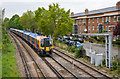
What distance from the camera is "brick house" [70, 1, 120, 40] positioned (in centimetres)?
4194

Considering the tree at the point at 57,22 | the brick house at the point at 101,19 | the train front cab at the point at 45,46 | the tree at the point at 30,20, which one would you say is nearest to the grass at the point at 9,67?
the train front cab at the point at 45,46

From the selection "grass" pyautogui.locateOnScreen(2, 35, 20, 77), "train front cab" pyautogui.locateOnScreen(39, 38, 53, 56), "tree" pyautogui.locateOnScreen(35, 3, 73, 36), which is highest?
"tree" pyautogui.locateOnScreen(35, 3, 73, 36)

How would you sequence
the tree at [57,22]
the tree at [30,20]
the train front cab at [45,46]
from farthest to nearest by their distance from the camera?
the tree at [30,20]
the tree at [57,22]
the train front cab at [45,46]

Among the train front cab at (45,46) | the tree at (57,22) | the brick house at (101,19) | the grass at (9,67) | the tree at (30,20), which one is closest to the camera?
the grass at (9,67)

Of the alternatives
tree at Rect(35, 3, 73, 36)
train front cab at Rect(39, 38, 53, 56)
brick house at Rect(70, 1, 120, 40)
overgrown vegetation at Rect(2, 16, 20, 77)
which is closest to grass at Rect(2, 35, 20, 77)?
overgrown vegetation at Rect(2, 16, 20, 77)

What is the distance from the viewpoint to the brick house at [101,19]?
41.9m

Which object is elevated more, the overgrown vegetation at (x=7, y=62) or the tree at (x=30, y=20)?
the tree at (x=30, y=20)

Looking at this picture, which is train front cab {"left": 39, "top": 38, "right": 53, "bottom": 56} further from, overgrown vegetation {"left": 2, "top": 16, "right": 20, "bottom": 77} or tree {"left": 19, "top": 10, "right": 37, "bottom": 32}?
tree {"left": 19, "top": 10, "right": 37, "bottom": 32}

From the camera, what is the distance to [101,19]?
47.1m

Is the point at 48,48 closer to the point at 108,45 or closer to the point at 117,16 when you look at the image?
the point at 108,45

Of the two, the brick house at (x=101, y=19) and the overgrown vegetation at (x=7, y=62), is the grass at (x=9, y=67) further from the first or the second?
the brick house at (x=101, y=19)

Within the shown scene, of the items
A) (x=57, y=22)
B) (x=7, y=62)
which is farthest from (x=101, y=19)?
(x=7, y=62)

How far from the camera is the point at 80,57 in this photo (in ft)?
74.1

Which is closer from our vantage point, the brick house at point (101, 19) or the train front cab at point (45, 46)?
the train front cab at point (45, 46)
